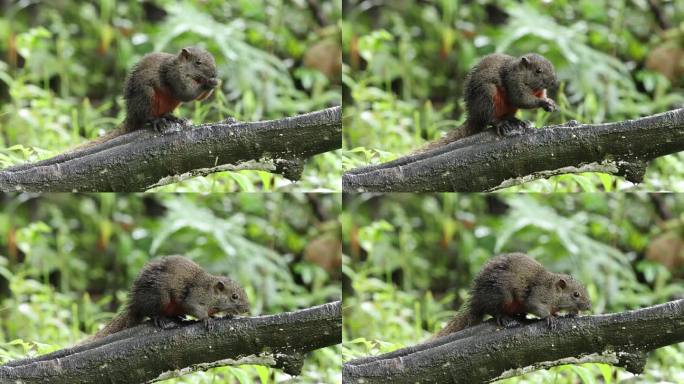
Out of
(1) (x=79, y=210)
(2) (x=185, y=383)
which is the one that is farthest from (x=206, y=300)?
(1) (x=79, y=210)

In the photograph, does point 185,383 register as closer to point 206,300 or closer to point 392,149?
point 206,300

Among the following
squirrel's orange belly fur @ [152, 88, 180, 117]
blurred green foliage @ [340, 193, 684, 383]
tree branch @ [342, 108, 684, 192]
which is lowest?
blurred green foliage @ [340, 193, 684, 383]

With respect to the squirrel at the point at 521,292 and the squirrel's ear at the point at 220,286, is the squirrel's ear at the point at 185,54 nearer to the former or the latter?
the squirrel's ear at the point at 220,286

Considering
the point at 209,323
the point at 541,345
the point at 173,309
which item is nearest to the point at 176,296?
the point at 173,309

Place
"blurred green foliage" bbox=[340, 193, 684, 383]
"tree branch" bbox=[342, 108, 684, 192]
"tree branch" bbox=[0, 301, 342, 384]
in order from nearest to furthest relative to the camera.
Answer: "tree branch" bbox=[0, 301, 342, 384] → "tree branch" bbox=[342, 108, 684, 192] → "blurred green foliage" bbox=[340, 193, 684, 383]

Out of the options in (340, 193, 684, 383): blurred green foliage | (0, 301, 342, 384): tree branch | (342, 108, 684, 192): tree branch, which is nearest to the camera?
(0, 301, 342, 384): tree branch

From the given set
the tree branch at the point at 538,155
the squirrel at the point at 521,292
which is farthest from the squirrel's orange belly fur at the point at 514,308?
the tree branch at the point at 538,155

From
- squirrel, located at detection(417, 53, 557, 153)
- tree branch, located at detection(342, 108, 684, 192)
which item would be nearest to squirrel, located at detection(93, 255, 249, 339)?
tree branch, located at detection(342, 108, 684, 192)

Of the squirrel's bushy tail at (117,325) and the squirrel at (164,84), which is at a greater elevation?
the squirrel at (164,84)

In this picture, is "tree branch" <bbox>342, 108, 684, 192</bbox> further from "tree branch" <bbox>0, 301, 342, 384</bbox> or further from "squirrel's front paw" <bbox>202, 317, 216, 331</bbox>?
"squirrel's front paw" <bbox>202, 317, 216, 331</bbox>
